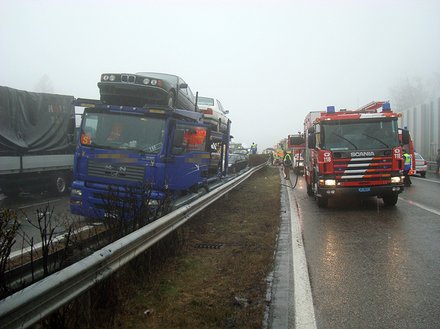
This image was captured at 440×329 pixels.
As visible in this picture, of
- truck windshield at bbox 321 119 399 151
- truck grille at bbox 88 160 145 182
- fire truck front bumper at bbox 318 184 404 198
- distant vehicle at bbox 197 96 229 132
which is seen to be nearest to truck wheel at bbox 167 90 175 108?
distant vehicle at bbox 197 96 229 132

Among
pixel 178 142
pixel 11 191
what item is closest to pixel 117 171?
pixel 178 142

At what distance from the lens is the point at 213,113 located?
13.2 meters

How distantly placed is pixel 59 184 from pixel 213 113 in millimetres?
5888

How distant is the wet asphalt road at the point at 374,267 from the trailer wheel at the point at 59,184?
8336 mm

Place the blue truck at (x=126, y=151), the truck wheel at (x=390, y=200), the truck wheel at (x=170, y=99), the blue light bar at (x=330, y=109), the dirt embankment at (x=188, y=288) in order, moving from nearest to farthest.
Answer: the dirt embankment at (x=188, y=288) → the blue truck at (x=126, y=151) → the truck wheel at (x=170, y=99) → the truck wheel at (x=390, y=200) → the blue light bar at (x=330, y=109)

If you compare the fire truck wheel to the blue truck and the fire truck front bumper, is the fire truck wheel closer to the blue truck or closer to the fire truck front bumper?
the fire truck front bumper

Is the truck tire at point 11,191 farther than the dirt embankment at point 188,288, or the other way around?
the truck tire at point 11,191

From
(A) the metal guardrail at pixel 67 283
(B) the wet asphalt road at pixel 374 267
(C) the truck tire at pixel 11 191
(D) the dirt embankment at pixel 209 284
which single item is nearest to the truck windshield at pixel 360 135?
(B) the wet asphalt road at pixel 374 267

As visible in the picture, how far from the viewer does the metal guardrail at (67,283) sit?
238 cm

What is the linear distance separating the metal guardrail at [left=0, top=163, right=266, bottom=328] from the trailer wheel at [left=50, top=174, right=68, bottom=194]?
10396 millimetres

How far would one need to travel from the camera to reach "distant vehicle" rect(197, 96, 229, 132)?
41.7 feet

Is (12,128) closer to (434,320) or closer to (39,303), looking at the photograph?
(39,303)

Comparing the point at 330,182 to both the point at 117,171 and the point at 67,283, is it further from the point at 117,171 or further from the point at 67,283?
the point at 67,283

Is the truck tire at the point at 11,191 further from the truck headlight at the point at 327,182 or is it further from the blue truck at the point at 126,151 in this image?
the truck headlight at the point at 327,182
